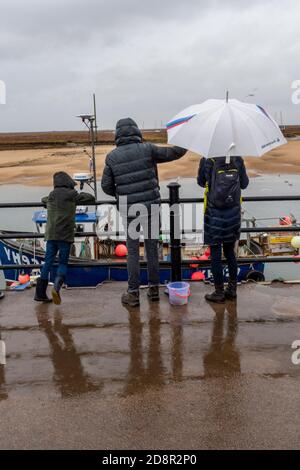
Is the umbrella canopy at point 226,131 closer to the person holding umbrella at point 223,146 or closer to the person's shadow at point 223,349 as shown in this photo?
the person holding umbrella at point 223,146

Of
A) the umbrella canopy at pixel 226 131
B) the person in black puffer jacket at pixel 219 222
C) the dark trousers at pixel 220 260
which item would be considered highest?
the umbrella canopy at pixel 226 131

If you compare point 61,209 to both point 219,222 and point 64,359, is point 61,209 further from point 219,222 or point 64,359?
point 64,359

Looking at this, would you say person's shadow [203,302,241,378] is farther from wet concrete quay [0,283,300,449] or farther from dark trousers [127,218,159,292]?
dark trousers [127,218,159,292]

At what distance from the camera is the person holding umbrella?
4172 mm

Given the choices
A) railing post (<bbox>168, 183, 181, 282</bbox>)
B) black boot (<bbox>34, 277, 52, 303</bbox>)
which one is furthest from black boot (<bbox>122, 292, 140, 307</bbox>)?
black boot (<bbox>34, 277, 52, 303</bbox>)

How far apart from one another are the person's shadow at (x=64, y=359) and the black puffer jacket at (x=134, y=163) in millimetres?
1381

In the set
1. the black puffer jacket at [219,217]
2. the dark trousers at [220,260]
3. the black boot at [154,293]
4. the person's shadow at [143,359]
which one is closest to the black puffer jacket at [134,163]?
the black puffer jacket at [219,217]

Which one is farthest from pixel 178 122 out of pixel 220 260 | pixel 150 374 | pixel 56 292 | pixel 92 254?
pixel 92 254

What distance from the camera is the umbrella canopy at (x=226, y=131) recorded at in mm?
4164

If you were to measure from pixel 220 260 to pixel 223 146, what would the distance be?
4.22ft

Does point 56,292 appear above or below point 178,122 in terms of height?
below

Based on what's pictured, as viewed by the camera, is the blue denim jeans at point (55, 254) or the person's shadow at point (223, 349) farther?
the blue denim jeans at point (55, 254)

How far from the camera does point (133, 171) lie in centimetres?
458

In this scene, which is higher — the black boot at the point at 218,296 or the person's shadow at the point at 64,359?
the black boot at the point at 218,296
